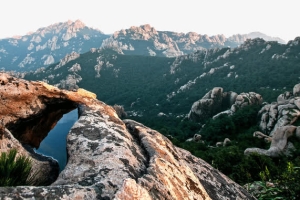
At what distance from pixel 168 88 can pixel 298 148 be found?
112 m

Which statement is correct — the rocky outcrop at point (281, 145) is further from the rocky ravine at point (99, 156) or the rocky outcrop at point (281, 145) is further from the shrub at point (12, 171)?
the shrub at point (12, 171)

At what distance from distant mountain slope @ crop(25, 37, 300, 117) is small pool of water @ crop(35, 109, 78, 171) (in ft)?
222

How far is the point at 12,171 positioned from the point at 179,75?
150 meters

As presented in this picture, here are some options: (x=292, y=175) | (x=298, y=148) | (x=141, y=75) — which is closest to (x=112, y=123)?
(x=292, y=175)

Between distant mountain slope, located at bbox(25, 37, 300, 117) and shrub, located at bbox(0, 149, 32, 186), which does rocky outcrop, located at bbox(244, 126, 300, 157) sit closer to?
shrub, located at bbox(0, 149, 32, 186)

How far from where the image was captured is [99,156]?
15.8ft

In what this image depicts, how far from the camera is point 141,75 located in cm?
17725

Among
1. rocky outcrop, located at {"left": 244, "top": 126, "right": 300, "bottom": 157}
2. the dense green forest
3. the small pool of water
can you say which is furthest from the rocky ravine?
rocky outcrop, located at {"left": 244, "top": 126, "right": 300, "bottom": 157}

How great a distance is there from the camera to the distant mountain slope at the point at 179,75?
102 metres

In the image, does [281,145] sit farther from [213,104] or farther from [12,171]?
[213,104]

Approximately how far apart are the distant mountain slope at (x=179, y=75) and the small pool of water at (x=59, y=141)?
67799 mm

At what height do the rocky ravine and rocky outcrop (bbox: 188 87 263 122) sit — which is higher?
the rocky ravine

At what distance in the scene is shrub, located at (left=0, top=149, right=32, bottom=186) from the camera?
3.93 metres

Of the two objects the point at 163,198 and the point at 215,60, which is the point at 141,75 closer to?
the point at 215,60
